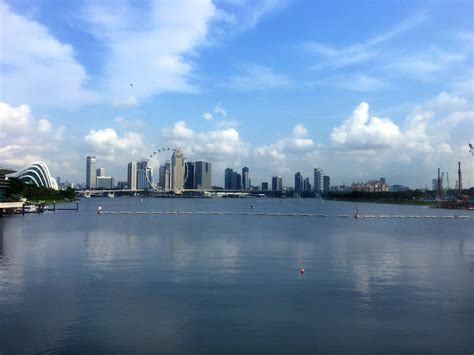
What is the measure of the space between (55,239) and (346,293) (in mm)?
30510

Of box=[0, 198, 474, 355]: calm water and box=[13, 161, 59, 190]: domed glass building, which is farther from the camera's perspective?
box=[13, 161, 59, 190]: domed glass building

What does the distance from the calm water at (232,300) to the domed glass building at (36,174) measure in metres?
155

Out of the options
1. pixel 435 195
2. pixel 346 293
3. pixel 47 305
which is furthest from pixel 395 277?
pixel 435 195

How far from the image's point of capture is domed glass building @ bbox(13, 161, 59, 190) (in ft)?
587

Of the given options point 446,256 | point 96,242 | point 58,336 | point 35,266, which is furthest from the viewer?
point 96,242

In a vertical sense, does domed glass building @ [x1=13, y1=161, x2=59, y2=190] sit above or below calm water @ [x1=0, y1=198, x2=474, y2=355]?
above

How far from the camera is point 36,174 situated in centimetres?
18400

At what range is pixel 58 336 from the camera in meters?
15.1

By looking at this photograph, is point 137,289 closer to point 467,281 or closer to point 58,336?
point 58,336

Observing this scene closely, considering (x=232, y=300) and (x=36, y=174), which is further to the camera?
(x=36, y=174)

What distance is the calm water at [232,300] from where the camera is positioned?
48.6 feet

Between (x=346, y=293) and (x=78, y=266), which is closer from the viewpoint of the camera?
(x=346, y=293)

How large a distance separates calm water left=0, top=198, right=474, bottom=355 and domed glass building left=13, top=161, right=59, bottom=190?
155m

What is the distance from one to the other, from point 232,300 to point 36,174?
182 metres
